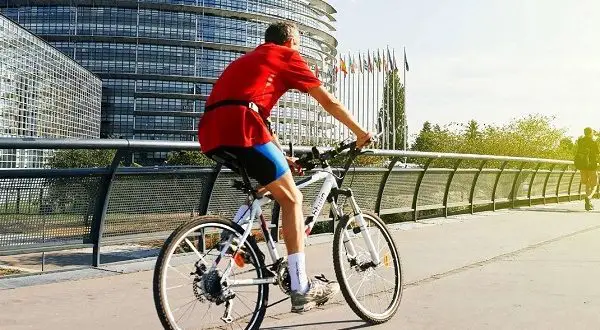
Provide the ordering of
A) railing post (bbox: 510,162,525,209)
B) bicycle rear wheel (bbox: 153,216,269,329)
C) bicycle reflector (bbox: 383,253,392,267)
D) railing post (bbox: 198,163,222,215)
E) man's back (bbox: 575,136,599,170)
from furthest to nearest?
man's back (bbox: 575,136,599,170) → railing post (bbox: 510,162,525,209) → railing post (bbox: 198,163,222,215) → bicycle reflector (bbox: 383,253,392,267) → bicycle rear wheel (bbox: 153,216,269,329)

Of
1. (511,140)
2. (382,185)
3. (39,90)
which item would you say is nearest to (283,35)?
(382,185)

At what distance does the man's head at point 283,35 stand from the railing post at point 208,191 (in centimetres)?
361

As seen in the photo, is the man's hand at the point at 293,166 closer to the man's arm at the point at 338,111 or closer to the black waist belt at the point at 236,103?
the man's arm at the point at 338,111

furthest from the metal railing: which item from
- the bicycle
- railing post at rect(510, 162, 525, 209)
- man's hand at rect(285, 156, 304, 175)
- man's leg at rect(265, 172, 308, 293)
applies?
railing post at rect(510, 162, 525, 209)

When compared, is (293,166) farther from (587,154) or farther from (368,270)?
(587,154)

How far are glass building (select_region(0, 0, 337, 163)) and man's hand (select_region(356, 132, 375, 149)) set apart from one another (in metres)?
78.9

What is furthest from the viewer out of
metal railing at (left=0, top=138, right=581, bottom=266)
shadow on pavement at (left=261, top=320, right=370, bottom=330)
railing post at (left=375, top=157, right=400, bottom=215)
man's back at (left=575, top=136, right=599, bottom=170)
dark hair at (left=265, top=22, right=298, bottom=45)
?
man's back at (left=575, top=136, right=599, bottom=170)

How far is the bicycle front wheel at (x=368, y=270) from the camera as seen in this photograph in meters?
4.27

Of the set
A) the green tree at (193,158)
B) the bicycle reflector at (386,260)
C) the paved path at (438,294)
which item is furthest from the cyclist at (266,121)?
the green tree at (193,158)

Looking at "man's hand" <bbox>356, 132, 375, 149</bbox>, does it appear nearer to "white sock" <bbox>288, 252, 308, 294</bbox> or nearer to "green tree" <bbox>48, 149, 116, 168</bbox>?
"white sock" <bbox>288, 252, 308, 294</bbox>

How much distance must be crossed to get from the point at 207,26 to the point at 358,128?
85.8 m

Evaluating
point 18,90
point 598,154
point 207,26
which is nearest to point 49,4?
point 207,26

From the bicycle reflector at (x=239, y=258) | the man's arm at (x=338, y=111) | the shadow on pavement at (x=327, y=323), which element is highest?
the man's arm at (x=338, y=111)

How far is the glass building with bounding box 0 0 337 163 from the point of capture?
83000 millimetres
